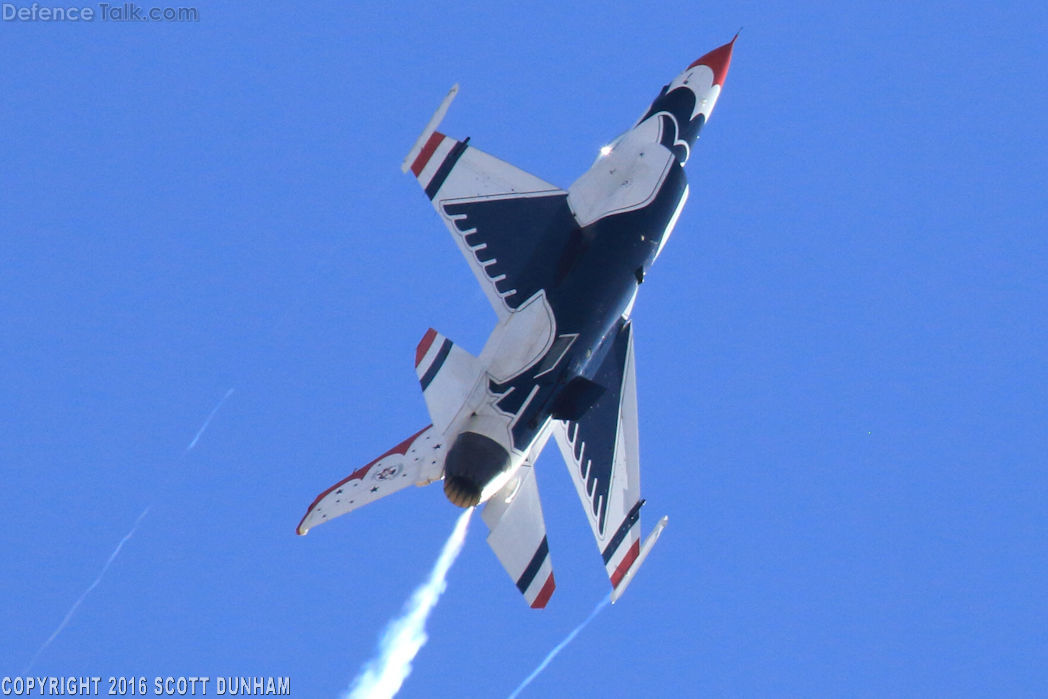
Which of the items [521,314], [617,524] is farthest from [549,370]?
[617,524]

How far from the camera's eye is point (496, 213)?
1284 inches

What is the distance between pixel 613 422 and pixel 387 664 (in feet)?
30.6

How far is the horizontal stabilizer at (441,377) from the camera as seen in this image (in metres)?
28.3

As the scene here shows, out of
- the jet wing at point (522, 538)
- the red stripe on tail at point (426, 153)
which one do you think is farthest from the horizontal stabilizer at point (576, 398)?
the red stripe on tail at point (426, 153)

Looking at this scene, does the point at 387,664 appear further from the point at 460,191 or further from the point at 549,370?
the point at 460,191

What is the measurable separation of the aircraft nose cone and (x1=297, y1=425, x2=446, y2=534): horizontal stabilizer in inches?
605

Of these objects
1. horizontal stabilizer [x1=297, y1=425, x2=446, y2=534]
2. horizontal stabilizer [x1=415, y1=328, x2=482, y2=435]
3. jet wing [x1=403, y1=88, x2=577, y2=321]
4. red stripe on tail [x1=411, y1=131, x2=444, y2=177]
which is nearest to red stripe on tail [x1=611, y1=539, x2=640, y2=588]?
horizontal stabilizer [x1=297, y1=425, x2=446, y2=534]

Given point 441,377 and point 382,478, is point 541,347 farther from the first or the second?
point 382,478

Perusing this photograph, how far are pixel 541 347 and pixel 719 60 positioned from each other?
13.1 metres

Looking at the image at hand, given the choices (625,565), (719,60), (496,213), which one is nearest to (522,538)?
(625,565)

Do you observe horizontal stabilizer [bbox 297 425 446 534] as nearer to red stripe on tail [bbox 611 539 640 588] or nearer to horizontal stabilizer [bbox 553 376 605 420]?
horizontal stabilizer [bbox 553 376 605 420]

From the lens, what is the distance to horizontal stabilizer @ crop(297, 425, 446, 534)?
28859 mm

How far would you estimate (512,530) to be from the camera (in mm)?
29500

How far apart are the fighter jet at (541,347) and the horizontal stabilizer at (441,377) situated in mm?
29
